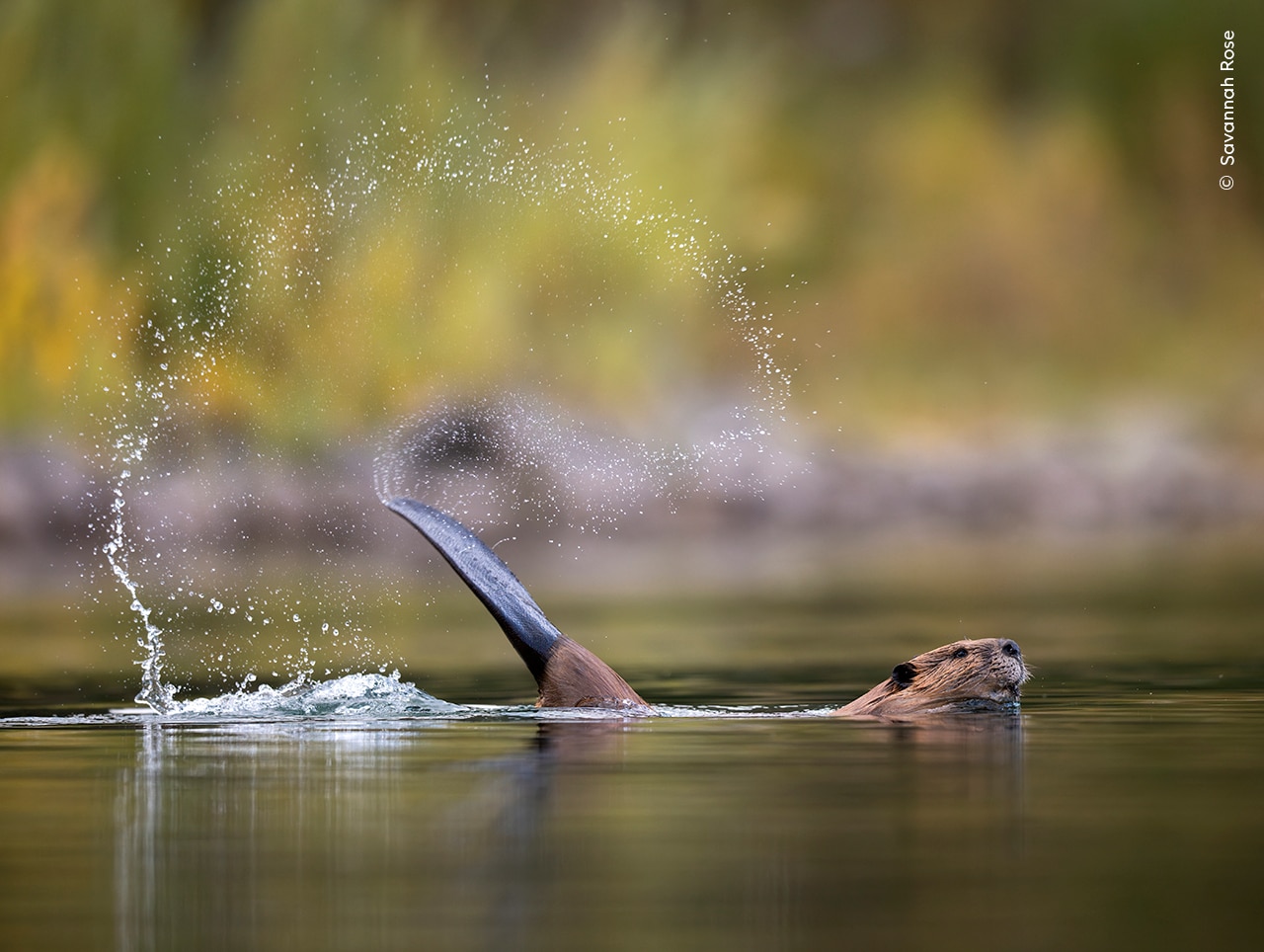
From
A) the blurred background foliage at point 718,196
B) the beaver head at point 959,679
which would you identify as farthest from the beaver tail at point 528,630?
the blurred background foliage at point 718,196

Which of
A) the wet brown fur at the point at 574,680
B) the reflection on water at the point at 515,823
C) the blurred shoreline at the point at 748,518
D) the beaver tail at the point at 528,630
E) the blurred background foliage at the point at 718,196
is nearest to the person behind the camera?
the reflection on water at the point at 515,823

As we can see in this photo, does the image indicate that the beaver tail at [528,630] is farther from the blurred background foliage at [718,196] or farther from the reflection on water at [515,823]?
the blurred background foliage at [718,196]

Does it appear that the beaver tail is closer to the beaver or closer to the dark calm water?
the beaver

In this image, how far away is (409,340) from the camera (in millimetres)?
75500

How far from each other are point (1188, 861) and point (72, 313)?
71558 millimetres

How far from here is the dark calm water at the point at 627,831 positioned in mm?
7211

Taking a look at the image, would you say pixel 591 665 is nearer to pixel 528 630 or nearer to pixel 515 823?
pixel 528 630

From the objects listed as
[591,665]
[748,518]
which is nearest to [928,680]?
[591,665]

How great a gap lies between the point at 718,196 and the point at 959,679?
263ft

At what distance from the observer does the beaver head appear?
13.8m

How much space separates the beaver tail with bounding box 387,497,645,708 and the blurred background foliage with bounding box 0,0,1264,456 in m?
58.8

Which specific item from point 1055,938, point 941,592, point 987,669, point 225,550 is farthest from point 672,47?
point 1055,938
